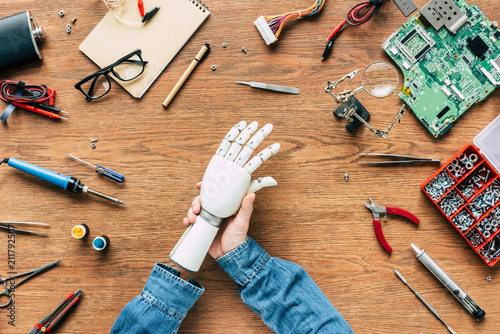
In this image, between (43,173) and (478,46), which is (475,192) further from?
(43,173)

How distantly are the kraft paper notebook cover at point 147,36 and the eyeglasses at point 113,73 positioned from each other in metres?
0.02

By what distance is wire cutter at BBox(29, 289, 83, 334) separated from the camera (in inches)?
44.6

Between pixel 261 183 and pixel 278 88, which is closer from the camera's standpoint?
pixel 261 183

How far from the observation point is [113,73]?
117cm

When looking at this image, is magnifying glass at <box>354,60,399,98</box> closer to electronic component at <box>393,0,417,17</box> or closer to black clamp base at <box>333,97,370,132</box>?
black clamp base at <box>333,97,370,132</box>

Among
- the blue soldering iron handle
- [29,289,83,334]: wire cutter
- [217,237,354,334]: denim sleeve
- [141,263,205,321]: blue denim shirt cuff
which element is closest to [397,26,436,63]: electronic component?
[217,237,354,334]: denim sleeve

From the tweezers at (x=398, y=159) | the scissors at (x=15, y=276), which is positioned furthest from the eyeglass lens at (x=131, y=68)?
the tweezers at (x=398, y=159)

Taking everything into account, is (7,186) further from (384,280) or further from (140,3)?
(384,280)

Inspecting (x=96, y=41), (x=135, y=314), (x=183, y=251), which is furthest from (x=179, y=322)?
(x=96, y=41)

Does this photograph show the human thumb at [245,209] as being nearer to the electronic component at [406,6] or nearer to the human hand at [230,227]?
the human hand at [230,227]

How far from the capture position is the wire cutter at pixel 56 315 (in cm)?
113

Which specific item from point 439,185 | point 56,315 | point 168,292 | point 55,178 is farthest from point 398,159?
point 56,315

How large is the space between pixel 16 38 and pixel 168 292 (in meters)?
0.96

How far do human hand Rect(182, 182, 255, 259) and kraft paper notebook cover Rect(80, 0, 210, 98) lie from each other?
0.43 metres
